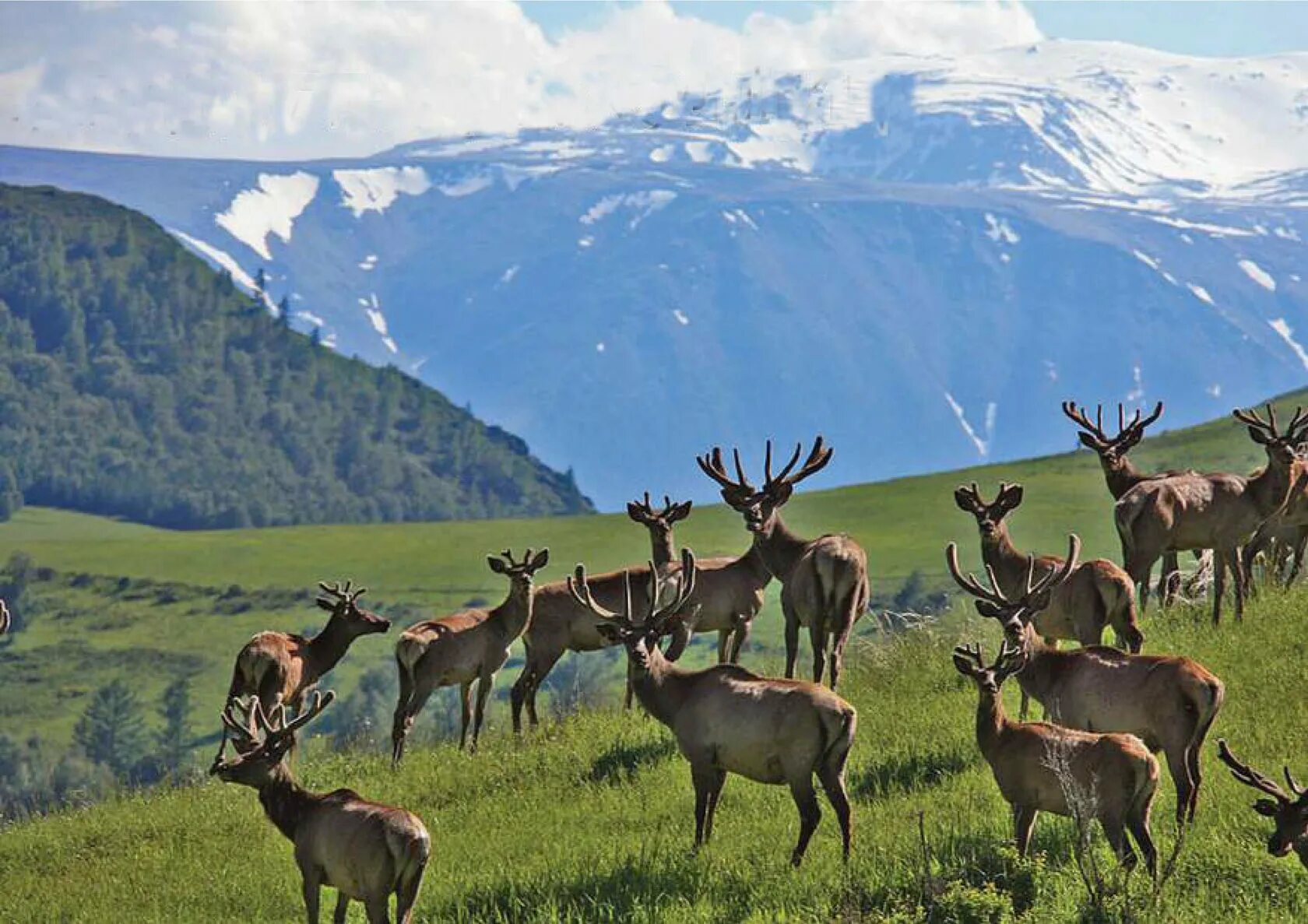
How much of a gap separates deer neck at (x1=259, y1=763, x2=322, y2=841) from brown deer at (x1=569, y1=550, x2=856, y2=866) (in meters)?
3.01

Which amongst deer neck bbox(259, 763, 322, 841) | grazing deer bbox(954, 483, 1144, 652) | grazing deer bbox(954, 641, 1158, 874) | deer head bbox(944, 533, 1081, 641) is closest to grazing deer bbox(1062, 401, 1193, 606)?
grazing deer bbox(954, 483, 1144, 652)

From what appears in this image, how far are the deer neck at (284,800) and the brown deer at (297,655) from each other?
5.88 meters

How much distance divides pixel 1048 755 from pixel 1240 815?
6.34ft

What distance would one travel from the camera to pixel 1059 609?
20.0m

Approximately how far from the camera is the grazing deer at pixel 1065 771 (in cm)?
1391

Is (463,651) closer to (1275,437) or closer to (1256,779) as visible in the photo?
(1275,437)

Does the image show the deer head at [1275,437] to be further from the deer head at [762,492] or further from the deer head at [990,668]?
the deer head at [990,668]

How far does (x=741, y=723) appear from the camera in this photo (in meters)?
15.9

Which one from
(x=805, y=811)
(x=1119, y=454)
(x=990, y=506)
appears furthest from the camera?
(x=1119, y=454)

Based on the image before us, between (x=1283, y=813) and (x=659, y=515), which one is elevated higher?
(x=659, y=515)

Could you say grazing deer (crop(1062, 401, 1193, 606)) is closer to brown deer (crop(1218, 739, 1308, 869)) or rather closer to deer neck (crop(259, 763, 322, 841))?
brown deer (crop(1218, 739, 1308, 869))

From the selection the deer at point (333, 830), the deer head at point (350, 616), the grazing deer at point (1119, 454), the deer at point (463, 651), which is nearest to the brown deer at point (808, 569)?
the deer at point (463, 651)

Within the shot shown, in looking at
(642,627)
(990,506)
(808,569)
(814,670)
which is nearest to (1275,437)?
(990,506)

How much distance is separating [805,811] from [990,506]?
20.1 feet
